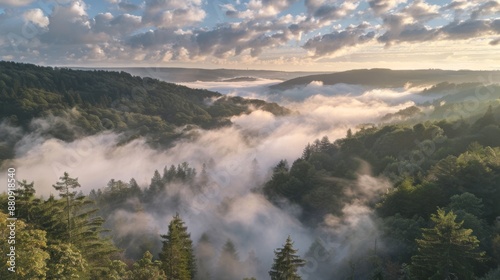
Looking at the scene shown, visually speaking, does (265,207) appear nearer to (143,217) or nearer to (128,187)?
(143,217)

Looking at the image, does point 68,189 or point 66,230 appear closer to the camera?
point 68,189

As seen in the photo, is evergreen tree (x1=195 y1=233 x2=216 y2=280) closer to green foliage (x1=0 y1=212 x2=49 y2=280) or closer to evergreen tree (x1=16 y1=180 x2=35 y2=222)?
evergreen tree (x1=16 y1=180 x2=35 y2=222)

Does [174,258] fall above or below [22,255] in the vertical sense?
below

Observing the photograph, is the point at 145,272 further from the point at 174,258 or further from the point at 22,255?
the point at 174,258

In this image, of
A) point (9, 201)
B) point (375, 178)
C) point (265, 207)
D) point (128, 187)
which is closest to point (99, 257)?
point (9, 201)

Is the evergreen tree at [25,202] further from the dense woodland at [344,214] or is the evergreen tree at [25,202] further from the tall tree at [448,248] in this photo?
the tall tree at [448,248]

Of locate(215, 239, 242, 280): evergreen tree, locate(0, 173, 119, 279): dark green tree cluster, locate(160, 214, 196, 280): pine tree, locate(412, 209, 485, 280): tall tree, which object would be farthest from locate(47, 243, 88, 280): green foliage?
locate(215, 239, 242, 280): evergreen tree

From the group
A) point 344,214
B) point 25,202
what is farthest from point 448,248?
point 344,214

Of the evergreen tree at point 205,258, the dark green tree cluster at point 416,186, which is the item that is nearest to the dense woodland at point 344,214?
the dark green tree cluster at point 416,186
